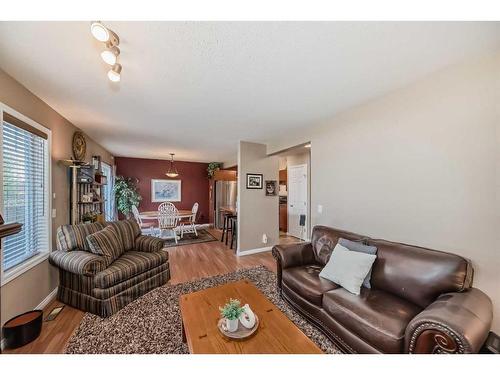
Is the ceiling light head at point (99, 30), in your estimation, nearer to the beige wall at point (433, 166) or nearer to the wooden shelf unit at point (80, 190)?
the wooden shelf unit at point (80, 190)

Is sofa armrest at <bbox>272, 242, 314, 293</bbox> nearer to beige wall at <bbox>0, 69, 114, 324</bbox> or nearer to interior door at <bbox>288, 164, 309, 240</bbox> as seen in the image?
beige wall at <bbox>0, 69, 114, 324</bbox>

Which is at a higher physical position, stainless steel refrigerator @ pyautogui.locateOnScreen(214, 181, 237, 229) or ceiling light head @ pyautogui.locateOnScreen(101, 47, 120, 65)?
ceiling light head @ pyautogui.locateOnScreen(101, 47, 120, 65)

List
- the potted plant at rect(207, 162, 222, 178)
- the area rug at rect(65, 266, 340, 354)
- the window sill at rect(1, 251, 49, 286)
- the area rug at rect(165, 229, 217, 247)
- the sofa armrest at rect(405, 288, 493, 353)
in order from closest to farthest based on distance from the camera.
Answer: the sofa armrest at rect(405, 288, 493, 353) → the area rug at rect(65, 266, 340, 354) → the window sill at rect(1, 251, 49, 286) → the area rug at rect(165, 229, 217, 247) → the potted plant at rect(207, 162, 222, 178)

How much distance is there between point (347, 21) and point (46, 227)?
3.62 meters

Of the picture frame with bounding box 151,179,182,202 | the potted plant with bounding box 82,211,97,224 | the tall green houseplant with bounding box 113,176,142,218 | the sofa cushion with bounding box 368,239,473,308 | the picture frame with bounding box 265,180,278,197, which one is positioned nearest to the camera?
the sofa cushion with bounding box 368,239,473,308

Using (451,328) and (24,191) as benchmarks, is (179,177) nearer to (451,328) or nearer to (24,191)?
(24,191)

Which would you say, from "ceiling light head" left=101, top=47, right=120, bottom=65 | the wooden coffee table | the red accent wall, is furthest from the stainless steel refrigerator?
"ceiling light head" left=101, top=47, right=120, bottom=65

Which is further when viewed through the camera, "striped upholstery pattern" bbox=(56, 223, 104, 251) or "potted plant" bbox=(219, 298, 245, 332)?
"striped upholstery pattern" bbox=(56, 223, 104, 251)

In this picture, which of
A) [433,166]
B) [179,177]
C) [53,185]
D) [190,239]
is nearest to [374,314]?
[433,166]

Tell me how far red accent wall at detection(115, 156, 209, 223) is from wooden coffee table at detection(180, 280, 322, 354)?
5846mm

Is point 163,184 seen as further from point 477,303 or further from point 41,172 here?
point 477,303

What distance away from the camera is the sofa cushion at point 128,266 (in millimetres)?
2037

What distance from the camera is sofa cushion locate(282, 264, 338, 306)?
1.82m

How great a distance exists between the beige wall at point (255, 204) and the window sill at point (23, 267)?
Result: 2.88 metres
